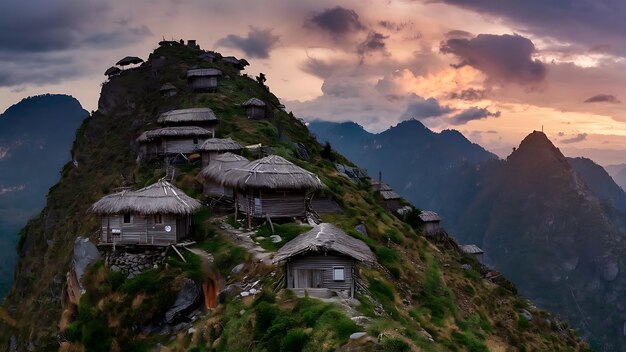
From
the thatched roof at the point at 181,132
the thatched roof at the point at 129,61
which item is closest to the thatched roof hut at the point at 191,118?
the thatched roof at the point at 181,132

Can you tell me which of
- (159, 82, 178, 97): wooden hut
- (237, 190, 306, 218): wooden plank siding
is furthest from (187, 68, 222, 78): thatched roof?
(237, 190, 306, 218): wooden plank siding

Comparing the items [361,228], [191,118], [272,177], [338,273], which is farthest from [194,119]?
[338,273]

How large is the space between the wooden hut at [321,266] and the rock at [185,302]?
25.1 ft

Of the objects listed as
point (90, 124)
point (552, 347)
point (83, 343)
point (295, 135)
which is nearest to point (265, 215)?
point (83, 343)

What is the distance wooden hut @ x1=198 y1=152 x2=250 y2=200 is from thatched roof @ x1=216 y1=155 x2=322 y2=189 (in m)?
4.35

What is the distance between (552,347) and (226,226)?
2536cm

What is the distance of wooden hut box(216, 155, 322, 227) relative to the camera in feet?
110

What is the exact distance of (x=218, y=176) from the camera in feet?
129

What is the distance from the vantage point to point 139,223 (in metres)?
31.5

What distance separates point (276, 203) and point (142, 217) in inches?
341

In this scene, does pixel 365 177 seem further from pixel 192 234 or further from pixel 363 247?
pixel 363 247

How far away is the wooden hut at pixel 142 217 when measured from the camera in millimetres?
30906

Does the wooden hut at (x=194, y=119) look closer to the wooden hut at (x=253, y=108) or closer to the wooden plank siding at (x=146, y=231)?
the wooden hut at (x=253, y=108)

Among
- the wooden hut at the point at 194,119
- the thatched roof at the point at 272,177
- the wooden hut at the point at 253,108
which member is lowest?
the thatched roof at the point at 272,177
